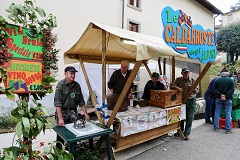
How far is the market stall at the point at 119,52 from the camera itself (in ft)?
9.70

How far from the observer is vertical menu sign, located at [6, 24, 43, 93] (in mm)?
1735

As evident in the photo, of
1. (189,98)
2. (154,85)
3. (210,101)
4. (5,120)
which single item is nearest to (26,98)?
(154,85)

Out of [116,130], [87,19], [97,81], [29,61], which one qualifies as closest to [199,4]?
[87,19]

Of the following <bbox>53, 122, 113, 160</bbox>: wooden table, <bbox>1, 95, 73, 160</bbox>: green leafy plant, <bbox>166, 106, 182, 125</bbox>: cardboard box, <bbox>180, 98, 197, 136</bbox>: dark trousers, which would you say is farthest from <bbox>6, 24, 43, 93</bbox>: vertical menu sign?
<bbox>180, 98, 197, 136</bbox>: dark trousers

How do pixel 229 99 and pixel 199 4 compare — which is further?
pixel 199 4

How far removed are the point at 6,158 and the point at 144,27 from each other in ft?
37.5

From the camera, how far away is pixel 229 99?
211 inches

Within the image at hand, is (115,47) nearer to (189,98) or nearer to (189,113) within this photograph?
(189,98)

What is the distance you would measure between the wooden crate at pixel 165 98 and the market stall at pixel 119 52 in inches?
15.8

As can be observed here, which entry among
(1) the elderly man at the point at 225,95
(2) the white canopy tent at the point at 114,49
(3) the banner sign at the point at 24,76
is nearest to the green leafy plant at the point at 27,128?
(3) the banner sign at the point at 24,76

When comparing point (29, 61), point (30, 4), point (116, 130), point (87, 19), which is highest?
point (87, 19)

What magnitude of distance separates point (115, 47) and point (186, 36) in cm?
167

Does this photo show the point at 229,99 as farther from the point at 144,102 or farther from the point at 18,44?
the point at 18,44

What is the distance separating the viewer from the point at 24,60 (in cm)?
183
